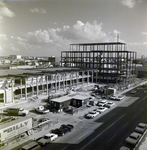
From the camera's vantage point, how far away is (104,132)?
77.3 ft

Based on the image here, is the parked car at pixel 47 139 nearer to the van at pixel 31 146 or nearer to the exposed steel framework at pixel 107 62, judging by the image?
the van at pixel 31 146

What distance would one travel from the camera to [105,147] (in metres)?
19.7

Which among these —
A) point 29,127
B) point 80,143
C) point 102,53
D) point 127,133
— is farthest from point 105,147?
point 102,53

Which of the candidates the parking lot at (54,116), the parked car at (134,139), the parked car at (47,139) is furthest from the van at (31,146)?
the parked car at (134,139)

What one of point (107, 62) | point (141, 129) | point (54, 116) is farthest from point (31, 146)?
point (107, 62)

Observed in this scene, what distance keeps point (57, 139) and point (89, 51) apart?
60.1 metres

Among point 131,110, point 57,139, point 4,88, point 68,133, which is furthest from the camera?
point 4,88

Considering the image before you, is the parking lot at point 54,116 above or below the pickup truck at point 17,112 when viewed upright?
below

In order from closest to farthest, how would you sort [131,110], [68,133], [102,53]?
1. [68,133]
2. [131,110]
3. [102,53]

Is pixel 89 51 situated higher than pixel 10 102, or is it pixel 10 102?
pixel 89 51

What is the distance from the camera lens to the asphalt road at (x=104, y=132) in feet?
65.4

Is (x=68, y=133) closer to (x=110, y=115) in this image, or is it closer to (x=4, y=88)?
(x=110, y=115)

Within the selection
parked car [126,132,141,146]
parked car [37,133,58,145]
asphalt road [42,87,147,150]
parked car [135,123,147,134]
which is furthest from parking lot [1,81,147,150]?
parked car [126,132,141,146]

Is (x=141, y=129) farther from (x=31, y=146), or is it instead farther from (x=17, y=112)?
(x=17, y=112)
